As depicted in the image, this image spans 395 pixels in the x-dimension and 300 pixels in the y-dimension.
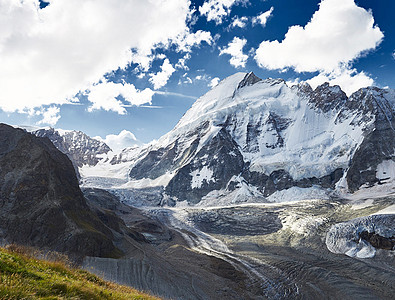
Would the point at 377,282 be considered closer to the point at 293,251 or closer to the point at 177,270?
the point at 293,251

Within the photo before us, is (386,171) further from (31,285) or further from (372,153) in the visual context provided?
(31,285)

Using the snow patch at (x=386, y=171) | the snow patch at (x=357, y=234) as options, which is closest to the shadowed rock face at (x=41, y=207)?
→ the snow patch at (x=357, y=234)

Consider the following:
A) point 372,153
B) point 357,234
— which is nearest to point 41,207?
point 357,234

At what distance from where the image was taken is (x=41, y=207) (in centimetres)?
4494

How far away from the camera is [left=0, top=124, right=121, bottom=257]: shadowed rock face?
1612 inches

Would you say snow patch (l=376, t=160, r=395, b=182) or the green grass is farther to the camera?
snow patch (l=376, t=160, r=395, b=182)

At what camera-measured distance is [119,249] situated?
4781 centimetres

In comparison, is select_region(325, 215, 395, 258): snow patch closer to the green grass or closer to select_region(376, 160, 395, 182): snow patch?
the green grass

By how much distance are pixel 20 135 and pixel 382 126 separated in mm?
199481

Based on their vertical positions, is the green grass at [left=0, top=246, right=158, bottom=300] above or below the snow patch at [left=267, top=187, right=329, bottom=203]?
above

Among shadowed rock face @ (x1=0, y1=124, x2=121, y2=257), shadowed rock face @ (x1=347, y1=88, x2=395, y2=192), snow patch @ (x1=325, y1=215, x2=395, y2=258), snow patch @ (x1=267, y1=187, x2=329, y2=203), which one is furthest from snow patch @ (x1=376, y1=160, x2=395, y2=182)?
shadowed rock face @ (x1=0, y1=124, x2=121, y2=257)

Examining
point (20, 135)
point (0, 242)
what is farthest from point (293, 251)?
point (20, 135)

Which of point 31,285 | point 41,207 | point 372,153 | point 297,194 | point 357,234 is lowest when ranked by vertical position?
point 357,234

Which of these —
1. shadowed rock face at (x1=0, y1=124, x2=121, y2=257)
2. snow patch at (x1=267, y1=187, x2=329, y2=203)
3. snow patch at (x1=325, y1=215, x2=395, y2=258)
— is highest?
shadowed rock face at (x1=0, y1=124, x2=121, y2=257)
